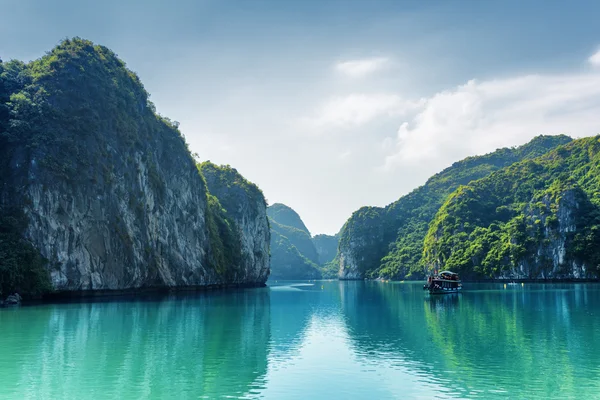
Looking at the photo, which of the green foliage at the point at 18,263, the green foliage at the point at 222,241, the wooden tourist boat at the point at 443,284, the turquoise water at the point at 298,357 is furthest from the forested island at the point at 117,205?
the wooden tourist boat at the point at 443,284

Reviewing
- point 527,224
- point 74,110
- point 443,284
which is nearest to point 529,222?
point 527,224

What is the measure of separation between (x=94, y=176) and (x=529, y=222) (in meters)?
110

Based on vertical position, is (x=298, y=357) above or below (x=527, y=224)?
below

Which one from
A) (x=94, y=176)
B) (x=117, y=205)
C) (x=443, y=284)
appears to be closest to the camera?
(x=94, y=176)

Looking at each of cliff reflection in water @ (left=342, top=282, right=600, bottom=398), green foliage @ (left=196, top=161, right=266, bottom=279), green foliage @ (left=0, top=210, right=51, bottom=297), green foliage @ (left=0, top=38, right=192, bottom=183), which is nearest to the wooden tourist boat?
cliff reflection in water @ (left=342, top=282, right=600, bottom=398)

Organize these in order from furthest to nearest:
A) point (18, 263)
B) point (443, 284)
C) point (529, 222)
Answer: point (529, 222) → point (443, 284) → point (18, 263)

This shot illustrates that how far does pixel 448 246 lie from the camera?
5812 inches

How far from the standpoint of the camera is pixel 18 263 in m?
50.8

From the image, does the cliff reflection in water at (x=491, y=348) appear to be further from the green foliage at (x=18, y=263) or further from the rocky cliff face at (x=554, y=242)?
the rocky cliff face at (x=554, y=242)

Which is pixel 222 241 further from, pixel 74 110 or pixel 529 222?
pixel 529 222

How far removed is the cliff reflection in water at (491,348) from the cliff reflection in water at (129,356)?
22.5 feet

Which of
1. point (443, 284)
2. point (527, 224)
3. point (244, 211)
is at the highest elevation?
point (244, 211)

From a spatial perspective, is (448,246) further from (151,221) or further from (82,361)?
(82,361)

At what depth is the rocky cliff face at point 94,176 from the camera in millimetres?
56844
